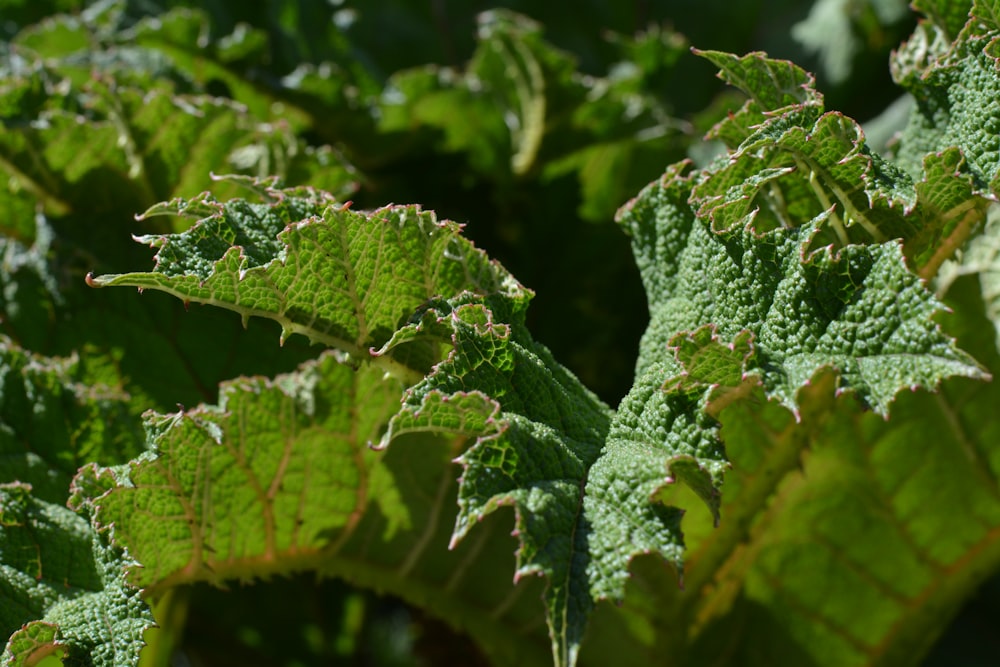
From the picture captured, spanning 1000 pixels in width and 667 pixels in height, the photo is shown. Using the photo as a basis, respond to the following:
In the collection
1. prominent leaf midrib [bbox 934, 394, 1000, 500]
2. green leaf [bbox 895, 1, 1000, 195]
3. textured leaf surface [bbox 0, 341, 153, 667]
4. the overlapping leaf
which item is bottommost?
textured leaf surface [bbox 0, 341, 153, 667]

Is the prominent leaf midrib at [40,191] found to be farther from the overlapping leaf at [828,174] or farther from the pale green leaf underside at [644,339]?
the overlapping leaf at [828,174]

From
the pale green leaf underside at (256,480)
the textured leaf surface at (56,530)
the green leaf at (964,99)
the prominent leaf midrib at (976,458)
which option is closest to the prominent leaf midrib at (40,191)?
the textured leaf surface at (56,530)

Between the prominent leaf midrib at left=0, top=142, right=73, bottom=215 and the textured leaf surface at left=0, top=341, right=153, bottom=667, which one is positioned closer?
the textured leaf surface at left=0, top=341, right=153, bottom=667

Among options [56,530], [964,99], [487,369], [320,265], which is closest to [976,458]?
[964,99]

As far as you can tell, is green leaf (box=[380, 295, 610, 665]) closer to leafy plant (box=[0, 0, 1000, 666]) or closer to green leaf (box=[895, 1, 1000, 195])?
leafy plant (box=[0, 0, 1000, 666])

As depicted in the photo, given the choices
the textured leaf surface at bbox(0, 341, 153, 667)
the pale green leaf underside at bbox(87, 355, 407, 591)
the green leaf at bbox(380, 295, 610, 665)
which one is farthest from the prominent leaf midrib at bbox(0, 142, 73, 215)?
the green leaf at bbox(380, 295, 610, 665)

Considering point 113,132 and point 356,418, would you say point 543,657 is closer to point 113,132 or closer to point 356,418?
point 356,418

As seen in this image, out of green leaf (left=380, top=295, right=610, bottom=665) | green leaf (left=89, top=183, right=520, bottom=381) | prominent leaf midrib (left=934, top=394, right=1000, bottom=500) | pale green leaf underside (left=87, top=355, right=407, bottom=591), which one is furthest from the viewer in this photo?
prominent leaf midrib (left=934, top=394, right=1000, bottom=500)

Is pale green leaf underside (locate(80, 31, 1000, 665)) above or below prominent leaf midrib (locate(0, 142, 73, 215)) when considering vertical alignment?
below
